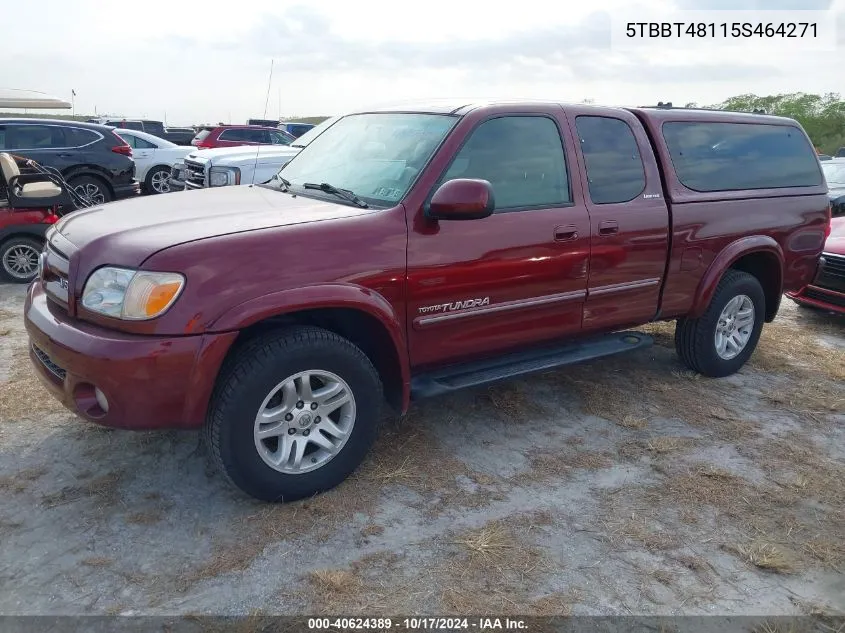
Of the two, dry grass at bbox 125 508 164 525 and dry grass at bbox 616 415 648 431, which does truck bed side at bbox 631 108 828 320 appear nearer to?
dry grass at bbox 616 415 648 431

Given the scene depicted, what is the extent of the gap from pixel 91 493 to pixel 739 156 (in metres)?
4.63

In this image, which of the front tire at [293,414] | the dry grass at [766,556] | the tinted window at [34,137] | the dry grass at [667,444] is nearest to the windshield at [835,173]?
the dry grass at [667,444]

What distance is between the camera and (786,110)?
40031 mm

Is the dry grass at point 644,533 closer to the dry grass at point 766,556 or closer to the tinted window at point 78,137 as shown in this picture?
the dry grass at point 766,556

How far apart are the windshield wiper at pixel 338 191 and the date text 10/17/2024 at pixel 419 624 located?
6.19ft

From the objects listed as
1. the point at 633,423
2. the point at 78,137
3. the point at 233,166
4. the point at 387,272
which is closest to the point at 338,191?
the point at 387,272

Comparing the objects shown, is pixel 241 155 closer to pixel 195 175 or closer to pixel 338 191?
pixel 195 175

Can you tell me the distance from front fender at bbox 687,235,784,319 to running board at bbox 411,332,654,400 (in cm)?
51

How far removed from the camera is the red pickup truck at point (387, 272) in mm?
2809

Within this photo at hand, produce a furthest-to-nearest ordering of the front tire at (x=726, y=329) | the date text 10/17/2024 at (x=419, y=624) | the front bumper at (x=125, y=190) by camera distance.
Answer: the front bumper at (x=125, y=190) → the front tire at (x=726, y=329) → the date text 10/17/2024 at (x=419, y=624)

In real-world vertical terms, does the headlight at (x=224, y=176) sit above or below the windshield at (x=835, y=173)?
below

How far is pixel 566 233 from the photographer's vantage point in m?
3.80

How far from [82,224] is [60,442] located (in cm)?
122

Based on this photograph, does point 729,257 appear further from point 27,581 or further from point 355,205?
point 27,581
